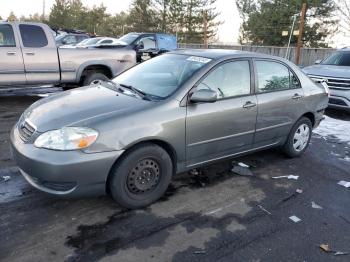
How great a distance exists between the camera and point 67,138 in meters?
3.17

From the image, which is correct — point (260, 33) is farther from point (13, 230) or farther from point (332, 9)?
point (13, 230)

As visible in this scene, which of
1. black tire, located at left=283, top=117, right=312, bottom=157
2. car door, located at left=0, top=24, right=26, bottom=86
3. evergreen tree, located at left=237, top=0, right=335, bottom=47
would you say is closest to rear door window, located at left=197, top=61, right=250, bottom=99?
black tire, located at left=283, top=117, right=312, bottom=157

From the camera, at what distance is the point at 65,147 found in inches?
123

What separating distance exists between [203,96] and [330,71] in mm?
6874

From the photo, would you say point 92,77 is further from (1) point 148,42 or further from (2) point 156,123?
(1) point 148,42

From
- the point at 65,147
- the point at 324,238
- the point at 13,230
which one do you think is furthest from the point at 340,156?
the point at 13,230

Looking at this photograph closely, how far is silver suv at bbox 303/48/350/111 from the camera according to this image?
28.3 feet

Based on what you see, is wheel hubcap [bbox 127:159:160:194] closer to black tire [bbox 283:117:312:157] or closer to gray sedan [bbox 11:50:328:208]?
gray sedan [bbox 11:50:328:208]

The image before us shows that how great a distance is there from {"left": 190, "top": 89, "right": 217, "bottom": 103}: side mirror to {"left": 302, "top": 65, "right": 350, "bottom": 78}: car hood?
21.0 ft

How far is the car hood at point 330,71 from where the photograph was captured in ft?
29.2

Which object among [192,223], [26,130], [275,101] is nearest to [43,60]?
[26,130]

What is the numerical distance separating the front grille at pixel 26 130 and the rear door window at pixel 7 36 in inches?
199

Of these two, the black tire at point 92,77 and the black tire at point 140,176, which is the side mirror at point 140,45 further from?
the black tire at point 140,176

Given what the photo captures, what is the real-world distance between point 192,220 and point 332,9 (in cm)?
3179
